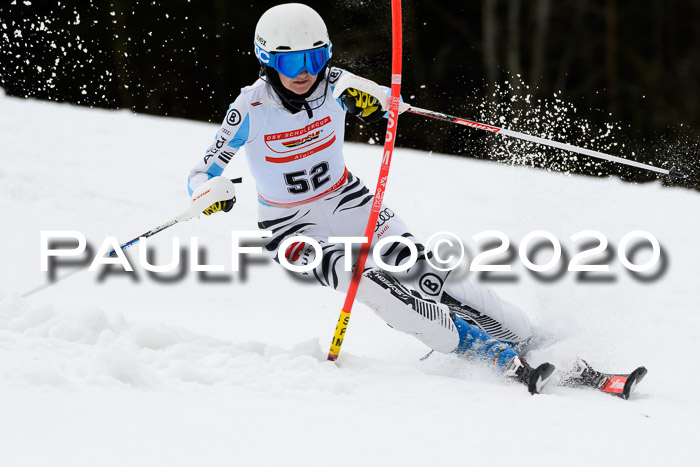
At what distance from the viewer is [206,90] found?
17.4 metres

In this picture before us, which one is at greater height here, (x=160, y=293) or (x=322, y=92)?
(x=322, y=92)

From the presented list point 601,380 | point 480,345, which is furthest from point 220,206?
point 601,380

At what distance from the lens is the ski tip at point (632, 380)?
10.8 ft

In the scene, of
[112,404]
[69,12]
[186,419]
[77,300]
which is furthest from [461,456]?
[69,12]

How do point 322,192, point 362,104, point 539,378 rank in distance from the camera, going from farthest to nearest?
→ point 322,192, point 362,104, point 539,378

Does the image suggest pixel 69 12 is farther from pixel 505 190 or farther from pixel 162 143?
pixel 505 190

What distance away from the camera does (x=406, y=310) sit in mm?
3406

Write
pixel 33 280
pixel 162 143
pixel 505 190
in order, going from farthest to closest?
→ pixel 162 143 < pixel 505 190 < pixel 33 280

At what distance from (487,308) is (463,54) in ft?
47.2

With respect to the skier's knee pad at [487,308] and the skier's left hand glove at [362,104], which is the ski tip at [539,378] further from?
the skier's left hand glove at [362,104]

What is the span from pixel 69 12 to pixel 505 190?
1319cm

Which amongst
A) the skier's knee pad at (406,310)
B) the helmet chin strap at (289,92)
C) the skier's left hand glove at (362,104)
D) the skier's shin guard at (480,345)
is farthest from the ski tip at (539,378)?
the helmet chin strap at (289,92)

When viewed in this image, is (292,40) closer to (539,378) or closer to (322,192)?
(322,192)

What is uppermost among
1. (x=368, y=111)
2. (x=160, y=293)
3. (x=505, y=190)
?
(x=368, y=111)
